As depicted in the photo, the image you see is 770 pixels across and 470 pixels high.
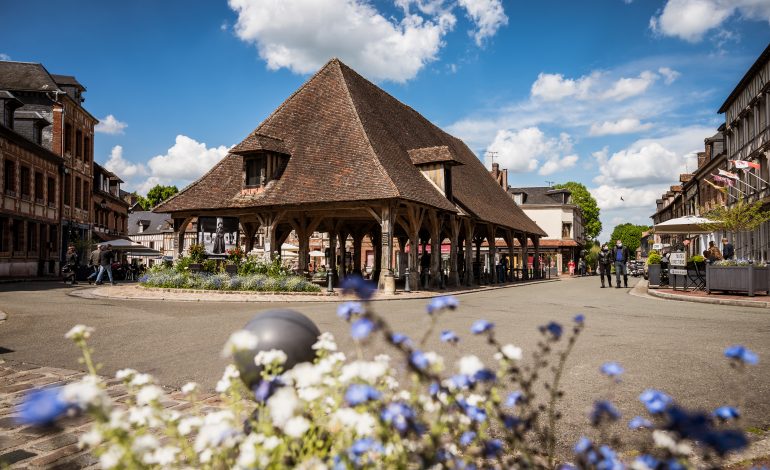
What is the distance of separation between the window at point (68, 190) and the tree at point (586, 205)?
188ft

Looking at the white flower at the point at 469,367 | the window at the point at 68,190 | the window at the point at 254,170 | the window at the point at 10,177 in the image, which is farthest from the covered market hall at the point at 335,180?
the white flower at the point at 469,367

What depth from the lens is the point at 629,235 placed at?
135 meters

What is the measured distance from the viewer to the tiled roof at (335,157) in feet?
63.1

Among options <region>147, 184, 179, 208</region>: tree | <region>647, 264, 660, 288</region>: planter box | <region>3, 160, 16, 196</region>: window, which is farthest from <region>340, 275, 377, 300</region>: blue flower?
<region>147, 184, 179, 208</region>: tree

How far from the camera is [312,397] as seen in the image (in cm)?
203

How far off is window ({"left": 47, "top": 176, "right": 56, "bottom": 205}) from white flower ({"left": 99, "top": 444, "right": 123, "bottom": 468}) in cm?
3525

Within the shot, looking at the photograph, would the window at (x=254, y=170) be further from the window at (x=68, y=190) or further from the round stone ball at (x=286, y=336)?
the window at (x=68, y=190)

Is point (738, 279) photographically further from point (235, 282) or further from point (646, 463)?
point (646, 463)

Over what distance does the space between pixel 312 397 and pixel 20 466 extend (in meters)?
2.46

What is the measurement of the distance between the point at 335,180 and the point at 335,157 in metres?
1.45

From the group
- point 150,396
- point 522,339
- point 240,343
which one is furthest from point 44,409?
point 522,339

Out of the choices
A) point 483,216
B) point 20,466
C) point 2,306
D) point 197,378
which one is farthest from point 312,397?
point 483,216

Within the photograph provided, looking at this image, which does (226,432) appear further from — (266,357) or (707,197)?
(707,197)

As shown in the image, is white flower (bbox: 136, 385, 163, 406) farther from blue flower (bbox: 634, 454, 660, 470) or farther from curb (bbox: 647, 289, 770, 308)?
curb (bbox: 647, 289, 770, 308)
